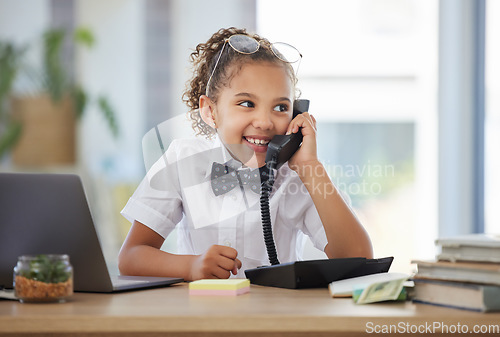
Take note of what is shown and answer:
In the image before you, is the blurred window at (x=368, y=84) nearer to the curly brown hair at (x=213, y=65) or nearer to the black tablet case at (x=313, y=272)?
the curly brown hair at (x=213, y=65)

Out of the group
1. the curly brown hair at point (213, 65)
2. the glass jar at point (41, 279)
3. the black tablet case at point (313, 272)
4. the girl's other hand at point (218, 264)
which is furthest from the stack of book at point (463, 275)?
the curly brown hair at point (213, 65)

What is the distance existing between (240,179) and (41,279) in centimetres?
76

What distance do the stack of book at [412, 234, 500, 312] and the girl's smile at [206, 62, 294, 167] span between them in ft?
2.25

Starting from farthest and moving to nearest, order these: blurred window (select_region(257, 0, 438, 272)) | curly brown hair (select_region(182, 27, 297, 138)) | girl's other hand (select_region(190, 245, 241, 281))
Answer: blurred window (select_region(257, 0, 438, 272)), curly brown hair (select_region(182, 27, 297, 138)), girl's other hand (select_region(190, 245, 241, 281))

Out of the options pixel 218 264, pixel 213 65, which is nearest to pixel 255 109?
pixel 213 65

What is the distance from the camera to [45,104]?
162 inches

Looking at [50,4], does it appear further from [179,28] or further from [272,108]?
[272,108]

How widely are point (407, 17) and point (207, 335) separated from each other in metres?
3.51

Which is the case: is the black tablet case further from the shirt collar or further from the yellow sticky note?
the shirt collar

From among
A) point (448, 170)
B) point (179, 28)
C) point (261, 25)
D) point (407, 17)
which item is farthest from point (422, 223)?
point (179, 28)

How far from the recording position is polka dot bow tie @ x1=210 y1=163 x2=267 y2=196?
5.11ft

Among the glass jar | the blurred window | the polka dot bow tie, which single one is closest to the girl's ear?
the polka dot bow tie

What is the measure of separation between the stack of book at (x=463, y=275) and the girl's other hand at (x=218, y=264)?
16.1 inches

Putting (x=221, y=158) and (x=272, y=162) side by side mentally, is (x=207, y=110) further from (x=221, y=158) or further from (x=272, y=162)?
(x=272, y=162)
